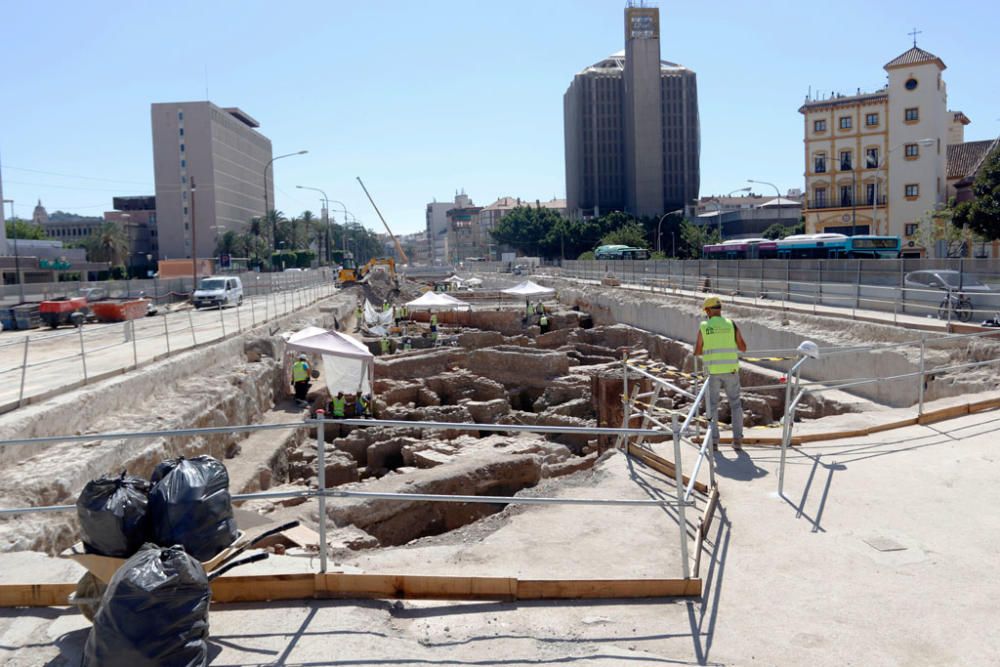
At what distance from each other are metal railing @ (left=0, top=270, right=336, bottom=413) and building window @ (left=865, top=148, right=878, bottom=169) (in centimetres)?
4162

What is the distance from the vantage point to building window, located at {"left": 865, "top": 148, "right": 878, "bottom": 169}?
55219 mm

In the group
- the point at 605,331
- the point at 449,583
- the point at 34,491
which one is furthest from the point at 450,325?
the point at 449,583

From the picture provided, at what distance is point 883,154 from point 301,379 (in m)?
48.4

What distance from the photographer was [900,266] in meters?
20.6

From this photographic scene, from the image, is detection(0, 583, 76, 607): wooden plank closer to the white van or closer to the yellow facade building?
the white van

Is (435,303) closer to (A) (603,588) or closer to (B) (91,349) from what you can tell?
(B) (91,349)

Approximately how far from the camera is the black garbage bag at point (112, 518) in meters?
4.36

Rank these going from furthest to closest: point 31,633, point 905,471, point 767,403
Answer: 1. point 767,403
2. point 905,471
3. point 31,633

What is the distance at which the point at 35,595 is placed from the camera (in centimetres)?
486

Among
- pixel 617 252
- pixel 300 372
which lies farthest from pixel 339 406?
pixel 617 252

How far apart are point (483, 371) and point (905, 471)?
1681 cm

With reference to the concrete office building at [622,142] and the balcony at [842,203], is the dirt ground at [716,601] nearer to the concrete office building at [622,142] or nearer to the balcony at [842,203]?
the balcony at [842,203]

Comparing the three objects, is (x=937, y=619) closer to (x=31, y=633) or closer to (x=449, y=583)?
(x=449, y=583)

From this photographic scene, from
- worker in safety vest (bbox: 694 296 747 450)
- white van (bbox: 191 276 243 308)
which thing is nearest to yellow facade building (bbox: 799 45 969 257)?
white van (bbox: 191 276 243 308)
